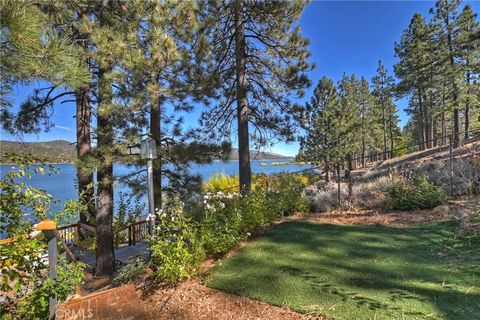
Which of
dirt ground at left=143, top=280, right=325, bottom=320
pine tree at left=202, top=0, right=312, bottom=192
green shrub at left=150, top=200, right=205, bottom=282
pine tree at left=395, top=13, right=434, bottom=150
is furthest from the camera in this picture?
pine tree at left=395, top=13, right=434, bottom=150

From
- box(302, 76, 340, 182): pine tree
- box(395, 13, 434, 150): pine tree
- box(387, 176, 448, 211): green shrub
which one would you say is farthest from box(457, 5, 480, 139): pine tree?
box(387, 176, 448, 211): green shrub

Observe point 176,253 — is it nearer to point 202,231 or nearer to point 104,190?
point 202,231

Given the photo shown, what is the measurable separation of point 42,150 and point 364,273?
170 inches

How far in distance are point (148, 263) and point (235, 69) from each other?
199 inches

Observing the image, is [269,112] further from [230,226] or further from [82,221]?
[82,221]

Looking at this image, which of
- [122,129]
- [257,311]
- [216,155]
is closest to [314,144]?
[216,155]

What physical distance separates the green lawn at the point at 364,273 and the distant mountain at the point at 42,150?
226 cm

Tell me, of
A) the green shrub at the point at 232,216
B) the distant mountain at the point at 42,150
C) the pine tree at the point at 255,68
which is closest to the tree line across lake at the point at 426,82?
the pine tree at the point at 255,68

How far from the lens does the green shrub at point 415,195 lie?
224 inches

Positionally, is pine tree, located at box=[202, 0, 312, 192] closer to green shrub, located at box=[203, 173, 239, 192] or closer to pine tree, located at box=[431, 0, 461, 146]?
green shrub, located at box=[203, 173, 239, 192]

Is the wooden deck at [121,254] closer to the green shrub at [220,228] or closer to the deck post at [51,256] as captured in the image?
the green shrub at [220,228]

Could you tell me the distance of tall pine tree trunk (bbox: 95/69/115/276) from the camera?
450 cm

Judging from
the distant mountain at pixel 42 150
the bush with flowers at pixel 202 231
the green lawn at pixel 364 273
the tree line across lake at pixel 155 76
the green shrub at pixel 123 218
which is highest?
the tree line across lake at pixel 155 76

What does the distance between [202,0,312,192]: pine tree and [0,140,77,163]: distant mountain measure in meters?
3.30
